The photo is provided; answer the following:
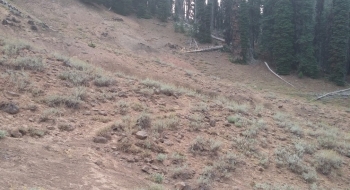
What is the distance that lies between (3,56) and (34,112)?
3.89 metres

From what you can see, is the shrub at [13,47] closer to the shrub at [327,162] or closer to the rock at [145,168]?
the rock at [145,168]

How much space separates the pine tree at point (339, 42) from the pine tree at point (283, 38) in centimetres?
432

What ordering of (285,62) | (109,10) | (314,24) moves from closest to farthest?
(285,62) → (314,24) → (109,10)

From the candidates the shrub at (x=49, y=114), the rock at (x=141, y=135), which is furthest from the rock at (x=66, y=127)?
the rock at (x=141, y=135)

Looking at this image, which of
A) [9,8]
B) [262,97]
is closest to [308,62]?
[262,97]

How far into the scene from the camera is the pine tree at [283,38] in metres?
35.6

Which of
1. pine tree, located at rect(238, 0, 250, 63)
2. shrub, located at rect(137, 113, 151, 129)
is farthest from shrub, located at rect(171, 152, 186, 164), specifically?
pine tree, located at rect(238, 0, 250, 63)

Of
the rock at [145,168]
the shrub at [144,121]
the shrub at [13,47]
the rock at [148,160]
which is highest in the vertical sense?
the shrub at [13,47]

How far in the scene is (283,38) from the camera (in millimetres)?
36125

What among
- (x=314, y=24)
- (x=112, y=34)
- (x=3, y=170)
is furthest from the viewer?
(x=314, y=24)

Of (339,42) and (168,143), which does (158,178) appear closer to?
(168,143)

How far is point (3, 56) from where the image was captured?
36.2 ft

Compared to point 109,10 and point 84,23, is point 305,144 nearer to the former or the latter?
point 84,23

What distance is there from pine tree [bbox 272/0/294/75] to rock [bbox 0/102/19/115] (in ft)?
103
